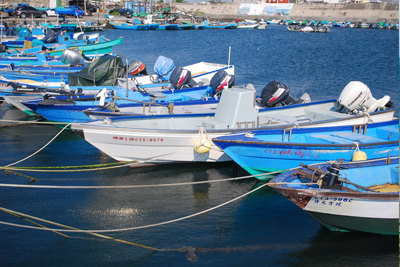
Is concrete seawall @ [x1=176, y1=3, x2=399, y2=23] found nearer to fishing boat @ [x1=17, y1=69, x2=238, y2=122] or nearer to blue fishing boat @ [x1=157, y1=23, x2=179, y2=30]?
blue fishing boat @ [x1=157, y1=23, x2=179, y2=30]

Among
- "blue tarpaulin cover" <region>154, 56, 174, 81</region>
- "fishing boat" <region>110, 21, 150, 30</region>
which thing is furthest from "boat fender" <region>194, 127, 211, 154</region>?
"fishing boat" <region>110, 21, 150, 30</region>

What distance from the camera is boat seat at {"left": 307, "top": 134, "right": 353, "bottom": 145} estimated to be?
13.6 m

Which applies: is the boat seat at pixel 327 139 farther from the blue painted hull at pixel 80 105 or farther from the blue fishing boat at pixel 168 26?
the blue fishing boat at pixel 168 26

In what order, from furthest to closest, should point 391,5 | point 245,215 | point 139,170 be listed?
1. point 391,5
2. point 139,170
3. point 245,215

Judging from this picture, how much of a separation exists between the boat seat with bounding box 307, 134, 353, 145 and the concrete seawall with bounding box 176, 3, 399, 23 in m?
107

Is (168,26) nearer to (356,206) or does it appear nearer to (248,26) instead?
(248,26)

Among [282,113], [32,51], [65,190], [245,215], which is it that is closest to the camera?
[245,215]

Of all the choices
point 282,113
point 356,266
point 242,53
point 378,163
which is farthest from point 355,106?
point 242,53

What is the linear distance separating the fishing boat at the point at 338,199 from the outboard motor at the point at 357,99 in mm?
5813

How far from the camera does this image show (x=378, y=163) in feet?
36.9

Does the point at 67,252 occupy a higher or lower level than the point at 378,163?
lower

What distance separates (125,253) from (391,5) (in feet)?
415

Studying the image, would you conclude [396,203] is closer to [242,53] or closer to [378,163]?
[378,163]

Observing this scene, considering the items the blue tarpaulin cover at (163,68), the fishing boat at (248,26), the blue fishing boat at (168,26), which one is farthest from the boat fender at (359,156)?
the fishing boat at (248,26)
